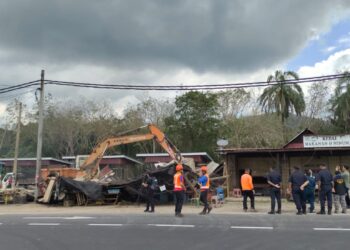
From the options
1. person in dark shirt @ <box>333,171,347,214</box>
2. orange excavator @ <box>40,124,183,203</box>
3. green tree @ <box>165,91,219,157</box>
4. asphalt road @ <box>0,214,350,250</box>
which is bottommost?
asphalt road @ <box>0,214,350,250</box>

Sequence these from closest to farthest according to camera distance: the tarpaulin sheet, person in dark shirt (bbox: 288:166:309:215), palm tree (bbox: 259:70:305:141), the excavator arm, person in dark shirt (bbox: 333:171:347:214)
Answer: person in dark shirt (bbox: 288:166:309:215) → person in dark shirt (bbox: 333:171:347:214) → the tarpaulin sheet → the excavator arm → palm tree (bbox: 259:70:305:141)

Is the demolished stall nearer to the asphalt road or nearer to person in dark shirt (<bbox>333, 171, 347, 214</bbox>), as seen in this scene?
the asphalt road

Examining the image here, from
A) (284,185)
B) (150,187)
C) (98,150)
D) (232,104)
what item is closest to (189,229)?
(150,187)

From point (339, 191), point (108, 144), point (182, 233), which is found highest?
point (108, 144)

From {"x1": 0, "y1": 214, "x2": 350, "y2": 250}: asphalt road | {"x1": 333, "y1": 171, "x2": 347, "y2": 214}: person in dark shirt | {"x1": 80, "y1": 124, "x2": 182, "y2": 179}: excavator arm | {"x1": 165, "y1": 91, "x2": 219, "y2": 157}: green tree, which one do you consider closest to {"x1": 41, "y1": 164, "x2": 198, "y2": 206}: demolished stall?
{"x1": 80, "y1": 124, "x2": 182, "y2": 179}: excavator arm

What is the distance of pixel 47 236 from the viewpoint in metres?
11.9

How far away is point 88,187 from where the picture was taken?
24.0 meters

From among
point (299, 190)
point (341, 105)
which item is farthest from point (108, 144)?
point (341, 105)

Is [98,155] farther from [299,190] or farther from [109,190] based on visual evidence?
[299,190]

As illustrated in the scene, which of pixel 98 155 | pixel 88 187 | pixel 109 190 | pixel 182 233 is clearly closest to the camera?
pixel 182 233

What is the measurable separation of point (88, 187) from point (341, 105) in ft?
105

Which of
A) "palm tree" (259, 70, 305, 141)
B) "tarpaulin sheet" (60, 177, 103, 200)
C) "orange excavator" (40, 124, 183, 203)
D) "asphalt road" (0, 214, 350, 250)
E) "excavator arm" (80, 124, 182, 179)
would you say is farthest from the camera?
"palm tree" (259, 70, 305, 141)

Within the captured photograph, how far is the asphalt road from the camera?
398 inches

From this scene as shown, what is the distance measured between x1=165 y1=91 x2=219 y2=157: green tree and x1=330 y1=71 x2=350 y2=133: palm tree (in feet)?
40.8
